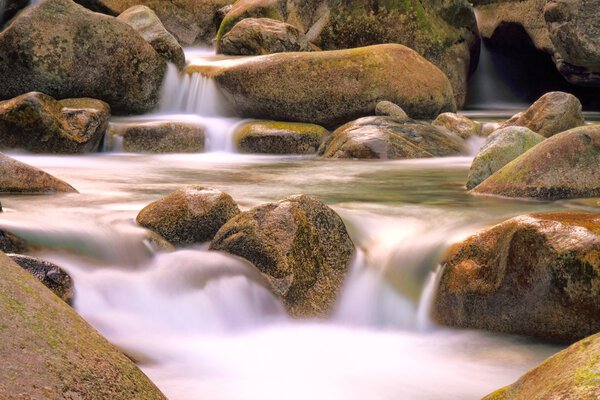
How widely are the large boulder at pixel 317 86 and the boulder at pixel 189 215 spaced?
25.8 ft

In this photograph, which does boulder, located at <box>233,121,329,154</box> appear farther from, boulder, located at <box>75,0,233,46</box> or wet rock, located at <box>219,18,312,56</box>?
boulder, located at <box>75,0,233,46</box>

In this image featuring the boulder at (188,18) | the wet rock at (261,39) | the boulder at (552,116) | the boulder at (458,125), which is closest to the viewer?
the boulder at (552,116)

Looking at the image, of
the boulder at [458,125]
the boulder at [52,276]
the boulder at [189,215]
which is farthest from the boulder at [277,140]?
the boulder at [52,276]

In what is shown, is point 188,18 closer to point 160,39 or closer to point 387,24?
point 387,24

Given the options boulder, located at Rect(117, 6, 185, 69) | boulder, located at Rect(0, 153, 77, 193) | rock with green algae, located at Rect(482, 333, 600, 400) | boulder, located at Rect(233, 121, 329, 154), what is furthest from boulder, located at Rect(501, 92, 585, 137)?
rock with green algae, located at Rect(482, 333, 600, 400)

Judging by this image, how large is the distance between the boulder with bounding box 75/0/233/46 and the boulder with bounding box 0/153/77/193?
14.7m

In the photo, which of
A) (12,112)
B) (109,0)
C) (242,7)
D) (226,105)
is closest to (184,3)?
(109,0)

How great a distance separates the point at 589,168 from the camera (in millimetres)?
7398

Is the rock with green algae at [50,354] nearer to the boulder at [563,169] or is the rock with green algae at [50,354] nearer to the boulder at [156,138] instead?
the boulder at [563,169]

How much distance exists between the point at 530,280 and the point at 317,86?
9.26 metres

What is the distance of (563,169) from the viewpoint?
7.47m

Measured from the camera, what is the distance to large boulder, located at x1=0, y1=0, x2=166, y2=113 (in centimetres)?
1306

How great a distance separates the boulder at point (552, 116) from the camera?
11.6 metres

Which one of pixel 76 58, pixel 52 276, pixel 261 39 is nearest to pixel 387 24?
pixel 261 39
